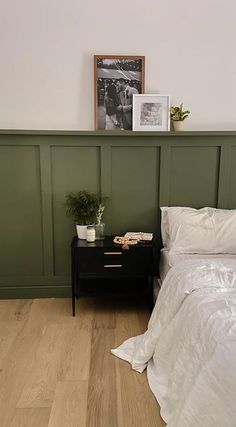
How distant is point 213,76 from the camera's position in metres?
2.73

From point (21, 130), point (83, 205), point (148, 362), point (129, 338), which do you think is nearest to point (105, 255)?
point (83, 205)

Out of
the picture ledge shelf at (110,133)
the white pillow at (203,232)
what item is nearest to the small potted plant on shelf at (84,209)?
the picture ledge shelf at (110,133)

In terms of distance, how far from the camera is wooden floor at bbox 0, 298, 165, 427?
1.56m

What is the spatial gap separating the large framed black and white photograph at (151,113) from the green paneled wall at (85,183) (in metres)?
0.09

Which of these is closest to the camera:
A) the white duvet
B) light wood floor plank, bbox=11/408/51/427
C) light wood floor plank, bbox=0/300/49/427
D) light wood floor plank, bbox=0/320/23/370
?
the white duvet

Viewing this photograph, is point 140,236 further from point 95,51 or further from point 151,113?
point 95,51

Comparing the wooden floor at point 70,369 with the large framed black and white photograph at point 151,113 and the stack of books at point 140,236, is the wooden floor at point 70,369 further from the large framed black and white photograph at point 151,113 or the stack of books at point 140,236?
the large framed black and white photograph at point 151,113

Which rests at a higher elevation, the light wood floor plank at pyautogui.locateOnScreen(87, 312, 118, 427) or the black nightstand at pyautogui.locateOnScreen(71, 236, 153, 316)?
the black nightstand at pyautogui.locateOnScreen(71, 236, 153, 316)

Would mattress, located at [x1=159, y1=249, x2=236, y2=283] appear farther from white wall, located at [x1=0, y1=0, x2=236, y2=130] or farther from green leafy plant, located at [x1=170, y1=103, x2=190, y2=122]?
→ white wall, located at [x1=0, y1=0, x2=236, y2=130]

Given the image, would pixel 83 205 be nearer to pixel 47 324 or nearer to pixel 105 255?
pixel 105 255

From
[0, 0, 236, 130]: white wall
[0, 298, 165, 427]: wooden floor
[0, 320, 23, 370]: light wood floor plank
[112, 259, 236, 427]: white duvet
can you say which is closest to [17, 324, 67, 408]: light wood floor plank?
[0, 298, 165, 427]: wooden floor

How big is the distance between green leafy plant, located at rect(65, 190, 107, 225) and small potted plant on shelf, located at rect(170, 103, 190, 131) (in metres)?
0.86

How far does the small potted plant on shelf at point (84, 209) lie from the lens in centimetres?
259

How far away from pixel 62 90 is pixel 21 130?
0.49 metres
